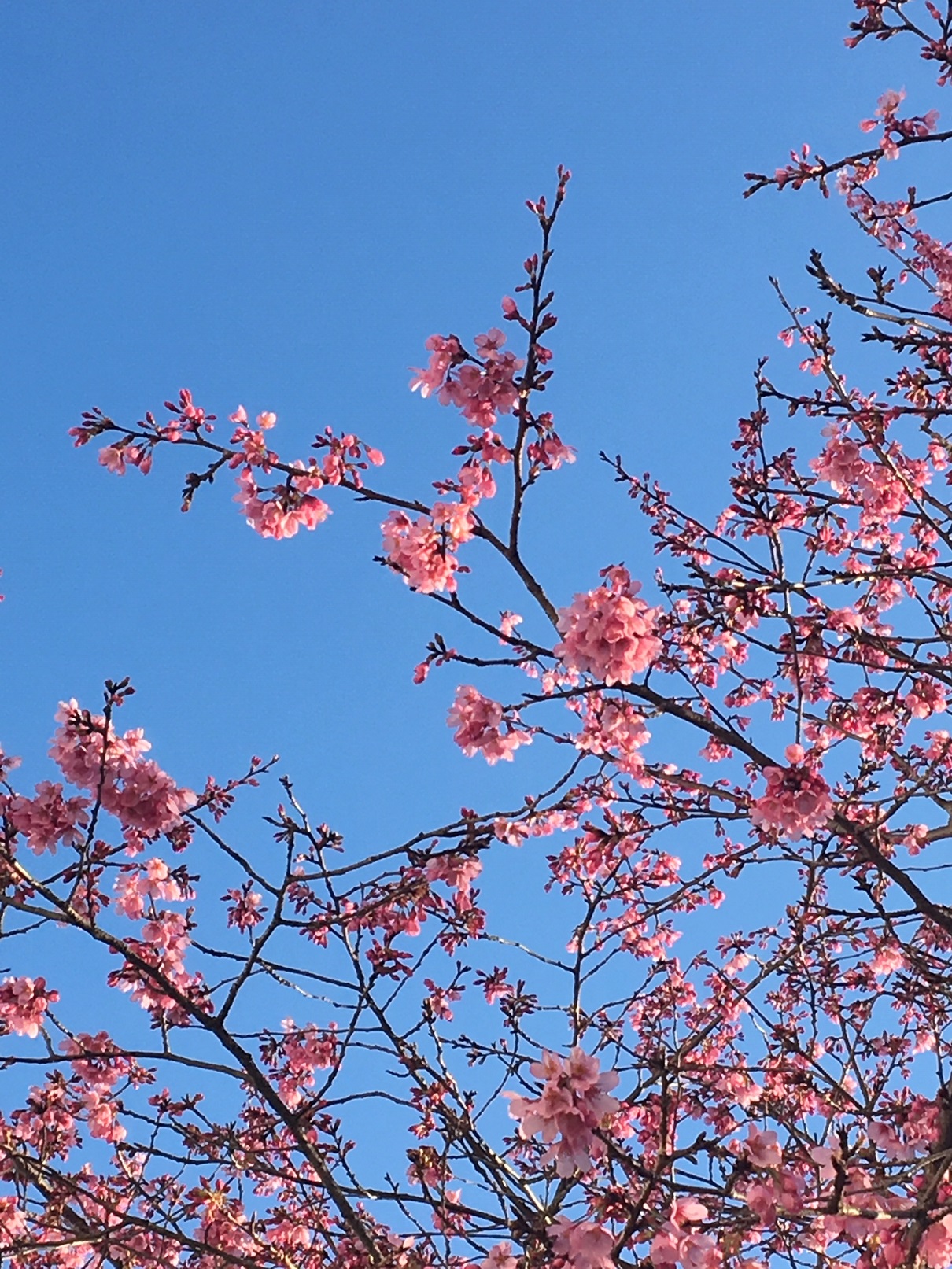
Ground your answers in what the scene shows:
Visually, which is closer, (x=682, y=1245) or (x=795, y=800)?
(x=682, y=1245)

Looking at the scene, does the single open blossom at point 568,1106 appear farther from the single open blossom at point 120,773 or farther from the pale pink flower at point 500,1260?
the single open blossom at point 120,773

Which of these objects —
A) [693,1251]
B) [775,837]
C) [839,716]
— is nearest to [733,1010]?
[839,716]

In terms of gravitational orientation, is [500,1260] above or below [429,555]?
below

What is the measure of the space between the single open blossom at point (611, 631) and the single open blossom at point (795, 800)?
623mm

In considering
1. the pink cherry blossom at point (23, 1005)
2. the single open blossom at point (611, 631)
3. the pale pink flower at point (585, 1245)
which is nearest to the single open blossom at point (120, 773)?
the pink cherry blossom at point (23, 1005)

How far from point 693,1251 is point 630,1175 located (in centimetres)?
45

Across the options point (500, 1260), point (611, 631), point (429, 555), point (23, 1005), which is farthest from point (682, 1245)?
point (23, 1005)

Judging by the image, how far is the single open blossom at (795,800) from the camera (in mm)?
3621

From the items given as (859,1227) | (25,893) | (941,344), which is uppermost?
(941,344)

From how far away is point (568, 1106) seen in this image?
2805mm

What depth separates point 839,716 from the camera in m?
5.79

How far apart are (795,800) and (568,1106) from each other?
4.58 ft

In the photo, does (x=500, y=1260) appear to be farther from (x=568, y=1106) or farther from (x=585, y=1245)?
(x=568, y=1106)

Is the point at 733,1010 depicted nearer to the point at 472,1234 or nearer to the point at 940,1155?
the point at 472,1234
